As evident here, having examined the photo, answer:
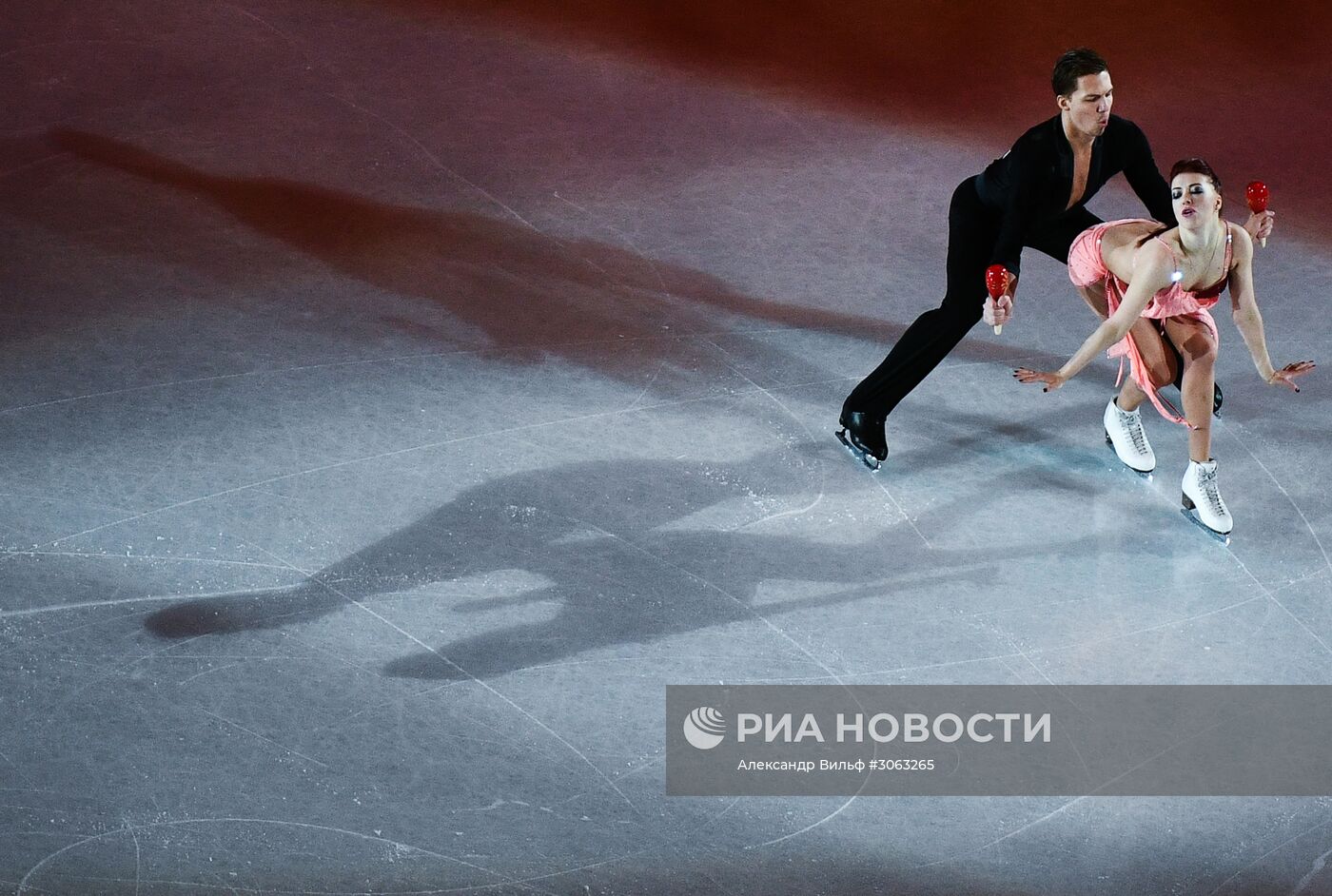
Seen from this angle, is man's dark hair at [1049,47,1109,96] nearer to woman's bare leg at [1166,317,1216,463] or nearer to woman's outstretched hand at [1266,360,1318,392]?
woman's bare leg at [1166,317,1216,463]

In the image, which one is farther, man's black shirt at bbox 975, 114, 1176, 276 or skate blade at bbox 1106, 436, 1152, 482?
skate blade at bbox 1106, 436, 1152, 482

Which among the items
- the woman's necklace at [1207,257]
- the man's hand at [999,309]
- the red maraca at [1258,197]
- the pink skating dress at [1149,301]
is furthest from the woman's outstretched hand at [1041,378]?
the red maraca at [1258,197]

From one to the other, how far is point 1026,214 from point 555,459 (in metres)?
1.40

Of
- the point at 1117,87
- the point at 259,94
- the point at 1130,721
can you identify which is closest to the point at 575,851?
the point at 1130,721

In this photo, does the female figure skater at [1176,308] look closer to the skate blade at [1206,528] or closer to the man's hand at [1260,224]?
the skate blade at [1206,528]

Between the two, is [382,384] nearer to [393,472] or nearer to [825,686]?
[393,472]

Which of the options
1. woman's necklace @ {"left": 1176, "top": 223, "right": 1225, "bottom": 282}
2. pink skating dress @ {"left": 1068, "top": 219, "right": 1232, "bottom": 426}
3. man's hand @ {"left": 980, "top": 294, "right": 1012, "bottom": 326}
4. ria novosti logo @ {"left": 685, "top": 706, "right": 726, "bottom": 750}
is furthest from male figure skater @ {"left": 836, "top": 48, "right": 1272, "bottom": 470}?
ria novosti logo @ {"left": 685, "top": 706, "right": 726, "bottom": 750}

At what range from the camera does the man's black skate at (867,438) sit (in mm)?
4379

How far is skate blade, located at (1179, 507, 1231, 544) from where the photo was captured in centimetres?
414

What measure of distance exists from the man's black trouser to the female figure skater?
12 centimetres

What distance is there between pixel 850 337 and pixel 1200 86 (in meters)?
2.24

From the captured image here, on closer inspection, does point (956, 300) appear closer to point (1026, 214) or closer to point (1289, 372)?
point (1026, 214)

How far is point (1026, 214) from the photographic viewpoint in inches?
163

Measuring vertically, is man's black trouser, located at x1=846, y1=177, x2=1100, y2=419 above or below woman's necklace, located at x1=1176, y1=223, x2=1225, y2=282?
below
